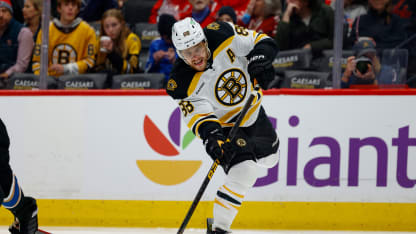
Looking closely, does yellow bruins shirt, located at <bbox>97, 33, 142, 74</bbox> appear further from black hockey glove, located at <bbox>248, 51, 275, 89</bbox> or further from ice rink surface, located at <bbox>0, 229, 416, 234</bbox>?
black hockey glove, located at <bbox>248, 51, 275, 89</bbox>

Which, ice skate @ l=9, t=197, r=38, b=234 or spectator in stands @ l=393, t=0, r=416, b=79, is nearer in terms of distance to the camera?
ice skate @ l=9, t=197, r=38, b=234

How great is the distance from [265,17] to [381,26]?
3.00ft

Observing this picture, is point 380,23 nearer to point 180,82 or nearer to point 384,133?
point 384,133

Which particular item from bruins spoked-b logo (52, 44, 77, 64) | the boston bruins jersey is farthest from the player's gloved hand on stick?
bruins spoked-b logo (52, 44, 77, 64)

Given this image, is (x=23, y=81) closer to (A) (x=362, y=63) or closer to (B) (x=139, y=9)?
(B) (x=139, y=9)

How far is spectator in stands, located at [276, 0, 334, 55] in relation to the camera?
15.6 feet

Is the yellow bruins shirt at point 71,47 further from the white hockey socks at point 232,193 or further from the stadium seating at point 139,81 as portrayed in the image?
the white hockey socks at point 232,193

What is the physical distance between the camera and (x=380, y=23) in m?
4.69

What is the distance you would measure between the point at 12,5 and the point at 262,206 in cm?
252

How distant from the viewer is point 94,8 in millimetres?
5277

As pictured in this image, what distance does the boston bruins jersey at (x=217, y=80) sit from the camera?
374 cm

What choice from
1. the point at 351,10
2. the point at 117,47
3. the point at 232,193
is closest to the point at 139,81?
A: the point at 117,47

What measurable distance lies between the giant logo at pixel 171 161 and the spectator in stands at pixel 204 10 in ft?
2.76

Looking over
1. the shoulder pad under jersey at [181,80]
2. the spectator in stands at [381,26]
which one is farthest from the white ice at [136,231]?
the spectator in stands at [381,26]
